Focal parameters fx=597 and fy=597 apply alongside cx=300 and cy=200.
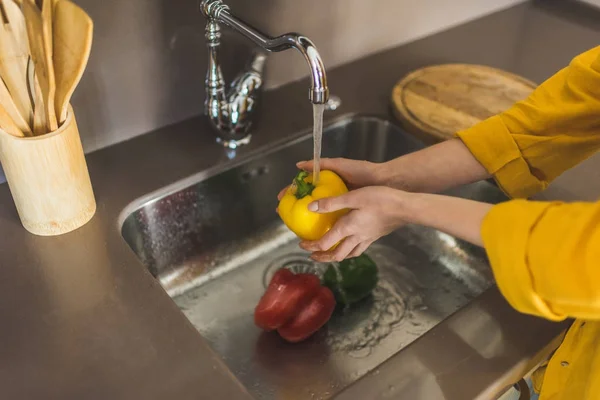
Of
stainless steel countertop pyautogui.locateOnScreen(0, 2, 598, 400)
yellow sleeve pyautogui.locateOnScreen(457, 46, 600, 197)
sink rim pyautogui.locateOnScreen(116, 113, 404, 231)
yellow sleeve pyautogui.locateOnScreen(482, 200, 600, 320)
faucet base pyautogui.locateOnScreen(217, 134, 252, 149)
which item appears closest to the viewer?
yellow sleeve pyautogui.locateOnScreen(482, 200, 600, 320)

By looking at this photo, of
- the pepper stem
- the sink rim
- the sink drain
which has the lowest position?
the sink drain

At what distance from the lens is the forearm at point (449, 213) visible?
1.88 feet

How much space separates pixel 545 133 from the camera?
0.77m

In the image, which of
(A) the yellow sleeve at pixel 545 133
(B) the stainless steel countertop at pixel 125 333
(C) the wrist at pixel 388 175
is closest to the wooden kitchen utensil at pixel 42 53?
(B) the stainless steel countertop at pixel 125 333

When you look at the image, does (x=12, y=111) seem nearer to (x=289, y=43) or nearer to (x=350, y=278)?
(x=289, y=43)

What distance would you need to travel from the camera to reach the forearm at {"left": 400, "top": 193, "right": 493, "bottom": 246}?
0.57 meters

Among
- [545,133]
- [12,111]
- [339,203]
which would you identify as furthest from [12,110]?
[545,133]

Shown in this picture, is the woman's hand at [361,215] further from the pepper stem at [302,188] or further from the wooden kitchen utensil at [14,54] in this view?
the wooden kitchen utensil at [14,54]

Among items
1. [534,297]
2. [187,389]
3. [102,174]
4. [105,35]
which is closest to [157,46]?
[105,35]

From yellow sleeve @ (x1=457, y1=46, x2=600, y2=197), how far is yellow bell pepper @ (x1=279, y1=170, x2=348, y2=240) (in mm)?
198

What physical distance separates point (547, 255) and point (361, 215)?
0.71 feet

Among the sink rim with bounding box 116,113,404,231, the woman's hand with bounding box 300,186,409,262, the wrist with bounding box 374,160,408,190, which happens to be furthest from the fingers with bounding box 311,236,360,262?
the sink rim with bounding box 116,113,404,231

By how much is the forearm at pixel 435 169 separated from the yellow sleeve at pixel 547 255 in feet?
0.78

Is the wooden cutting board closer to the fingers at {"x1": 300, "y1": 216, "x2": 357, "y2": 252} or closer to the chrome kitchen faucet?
the chrome kitchen faucet
